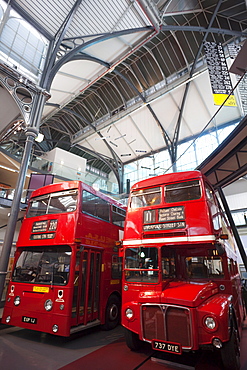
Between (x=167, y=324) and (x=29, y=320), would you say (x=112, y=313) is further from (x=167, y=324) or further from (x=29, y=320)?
(x=167, y=324)

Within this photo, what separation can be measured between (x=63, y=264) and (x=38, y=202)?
2134 mm

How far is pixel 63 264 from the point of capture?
5336 millimetres

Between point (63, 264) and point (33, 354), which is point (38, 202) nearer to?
point (63, 264)

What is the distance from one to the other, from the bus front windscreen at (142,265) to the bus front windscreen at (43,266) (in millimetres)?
1549

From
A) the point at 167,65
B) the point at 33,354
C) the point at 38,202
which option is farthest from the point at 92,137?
the point at 33,354

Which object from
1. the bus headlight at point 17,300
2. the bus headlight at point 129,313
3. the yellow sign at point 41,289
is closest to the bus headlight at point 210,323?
the bus headlight at point 129,313

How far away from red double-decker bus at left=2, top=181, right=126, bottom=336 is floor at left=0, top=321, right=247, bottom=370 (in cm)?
40

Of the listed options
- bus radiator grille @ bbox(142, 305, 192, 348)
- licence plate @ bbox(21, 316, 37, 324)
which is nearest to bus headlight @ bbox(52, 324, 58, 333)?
licence plate @ bbox(21, 316, 37, 324)

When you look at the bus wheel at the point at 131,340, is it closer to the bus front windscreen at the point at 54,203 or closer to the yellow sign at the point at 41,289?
the yellow sign at the point at 41,289

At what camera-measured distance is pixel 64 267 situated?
209 inches

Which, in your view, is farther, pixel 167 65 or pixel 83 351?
pixel 167 65

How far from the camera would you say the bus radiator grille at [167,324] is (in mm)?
3768

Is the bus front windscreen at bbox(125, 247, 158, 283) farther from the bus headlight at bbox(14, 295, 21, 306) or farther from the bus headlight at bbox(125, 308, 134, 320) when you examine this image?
the bus headlight at bbox(14, 295, 21, 306)

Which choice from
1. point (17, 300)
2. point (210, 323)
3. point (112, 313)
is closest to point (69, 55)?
point (17, 300)
